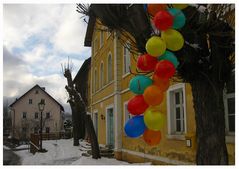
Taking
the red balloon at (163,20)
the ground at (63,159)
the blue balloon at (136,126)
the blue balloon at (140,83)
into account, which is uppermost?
the red balloon at (163,20)

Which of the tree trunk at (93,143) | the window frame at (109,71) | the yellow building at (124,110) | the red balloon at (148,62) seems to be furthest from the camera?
the window frame at (109,71)

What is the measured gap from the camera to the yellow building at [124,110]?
6742mm

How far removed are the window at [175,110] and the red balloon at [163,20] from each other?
13.4 ft

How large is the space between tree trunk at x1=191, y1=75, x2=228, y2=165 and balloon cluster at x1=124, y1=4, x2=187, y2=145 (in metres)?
0.48

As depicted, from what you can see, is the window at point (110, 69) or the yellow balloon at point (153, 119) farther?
the window at point (110, 69)

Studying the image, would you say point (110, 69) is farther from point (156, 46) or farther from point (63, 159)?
point (156, 46)

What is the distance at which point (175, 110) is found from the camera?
301 inches

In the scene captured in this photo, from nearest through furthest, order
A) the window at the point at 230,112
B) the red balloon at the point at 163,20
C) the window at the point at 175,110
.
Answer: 1. the red balloon at the point at 163,20
2. the window at the point at 230,112
3. the window at the point at 175,110

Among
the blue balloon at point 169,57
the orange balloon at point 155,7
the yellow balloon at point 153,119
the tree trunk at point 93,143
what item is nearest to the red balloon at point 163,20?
the orange balloon at point 155,7

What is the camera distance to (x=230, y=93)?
213 inches

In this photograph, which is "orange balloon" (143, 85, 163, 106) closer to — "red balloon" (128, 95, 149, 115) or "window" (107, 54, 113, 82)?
"red balloon" (128, 95, 149, 115)

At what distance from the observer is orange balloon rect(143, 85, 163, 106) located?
3.36m

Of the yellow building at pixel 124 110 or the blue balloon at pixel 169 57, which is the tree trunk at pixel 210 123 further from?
the yellow building at pixel 124 110

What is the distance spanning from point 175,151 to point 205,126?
3898 millimetres
